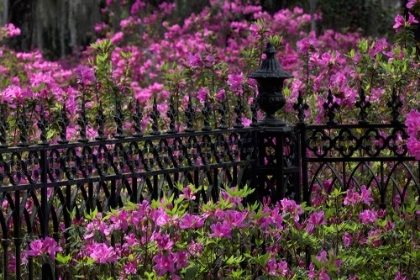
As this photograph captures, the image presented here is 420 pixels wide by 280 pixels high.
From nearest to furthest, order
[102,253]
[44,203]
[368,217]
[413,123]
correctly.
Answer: [102,253], [44,203], [413,123], [368,217]

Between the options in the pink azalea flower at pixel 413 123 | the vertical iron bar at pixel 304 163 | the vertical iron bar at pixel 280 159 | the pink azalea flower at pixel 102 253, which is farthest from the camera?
the vertical iron bar at pixel 304 163

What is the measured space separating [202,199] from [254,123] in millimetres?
563

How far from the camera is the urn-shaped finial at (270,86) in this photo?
5.66 meters

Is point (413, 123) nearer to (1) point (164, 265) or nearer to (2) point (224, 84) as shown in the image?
(1) point (164, 265)

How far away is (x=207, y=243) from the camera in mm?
4270

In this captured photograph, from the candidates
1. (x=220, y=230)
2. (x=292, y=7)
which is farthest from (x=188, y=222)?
(x=292, y=7)

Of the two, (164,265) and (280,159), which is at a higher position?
(280,159)

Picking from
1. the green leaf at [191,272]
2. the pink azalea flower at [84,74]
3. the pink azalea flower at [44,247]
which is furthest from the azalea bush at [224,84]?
the green leaf at [191,272]

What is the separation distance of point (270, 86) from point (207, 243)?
166 cm

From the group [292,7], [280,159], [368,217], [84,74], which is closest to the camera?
[368,217]

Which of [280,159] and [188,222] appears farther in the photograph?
[280,159]

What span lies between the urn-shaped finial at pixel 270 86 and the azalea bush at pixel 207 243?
863 millimetres

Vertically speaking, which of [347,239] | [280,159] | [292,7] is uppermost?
[292,7]

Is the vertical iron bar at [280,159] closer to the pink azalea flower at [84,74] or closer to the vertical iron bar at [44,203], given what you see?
the pink azalea flower at [84,74]
